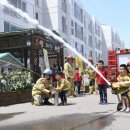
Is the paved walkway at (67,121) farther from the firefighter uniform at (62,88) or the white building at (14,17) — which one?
the white building at (14,17)

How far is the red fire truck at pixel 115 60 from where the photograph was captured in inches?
917

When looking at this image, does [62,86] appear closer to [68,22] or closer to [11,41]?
[11,41]

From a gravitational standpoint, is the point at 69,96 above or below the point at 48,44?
below

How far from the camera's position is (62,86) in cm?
1313

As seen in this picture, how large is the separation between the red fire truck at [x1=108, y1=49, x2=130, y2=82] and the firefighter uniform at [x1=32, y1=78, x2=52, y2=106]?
10747 mm

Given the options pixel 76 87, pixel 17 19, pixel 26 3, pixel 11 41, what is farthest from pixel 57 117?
pixel 26 3

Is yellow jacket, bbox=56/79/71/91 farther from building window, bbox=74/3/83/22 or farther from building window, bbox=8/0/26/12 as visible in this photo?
building window, bbox=74/3/83/22

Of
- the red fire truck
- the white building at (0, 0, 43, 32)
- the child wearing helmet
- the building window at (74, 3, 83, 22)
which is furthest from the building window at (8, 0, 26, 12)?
the child wearing helmet

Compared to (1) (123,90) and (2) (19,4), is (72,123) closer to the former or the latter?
(1) (123,90)

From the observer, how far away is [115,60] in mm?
23734

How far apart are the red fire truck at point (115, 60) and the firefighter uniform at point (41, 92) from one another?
423 inches

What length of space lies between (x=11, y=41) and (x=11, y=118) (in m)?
11.6

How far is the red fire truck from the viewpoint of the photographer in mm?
23288

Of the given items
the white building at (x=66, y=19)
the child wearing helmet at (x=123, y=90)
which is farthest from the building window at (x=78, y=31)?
the child wearing helmet at (x=123, y=90)
